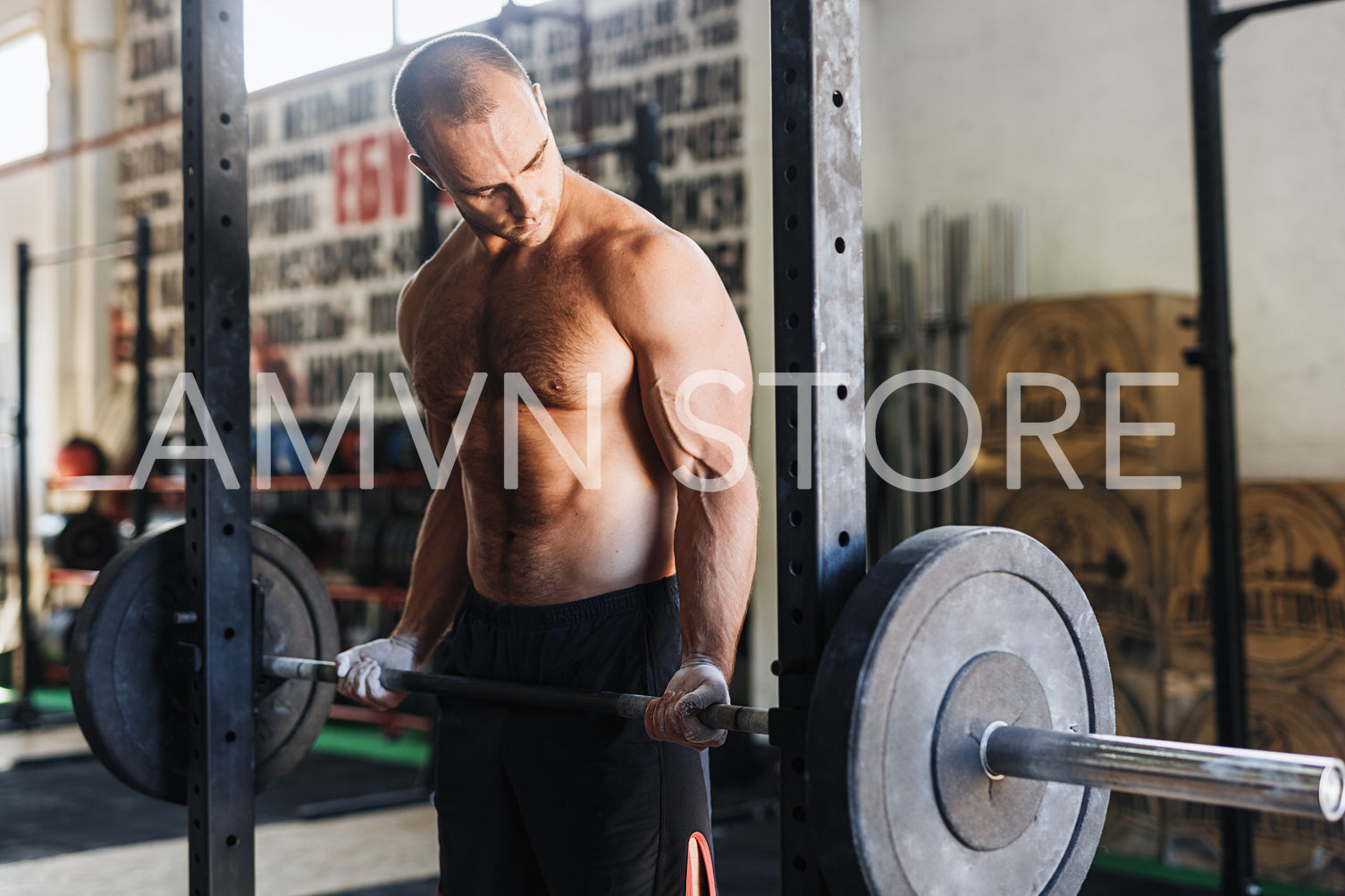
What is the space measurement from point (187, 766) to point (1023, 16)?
13.7 feet

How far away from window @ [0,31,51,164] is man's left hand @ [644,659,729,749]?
8.40 metres

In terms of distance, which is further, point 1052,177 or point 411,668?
point 1052,177

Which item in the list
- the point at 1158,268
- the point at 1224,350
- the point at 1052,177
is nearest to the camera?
the point at 1224,350

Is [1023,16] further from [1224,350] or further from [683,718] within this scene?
[683,718]

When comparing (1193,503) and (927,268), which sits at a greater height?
(927,268)

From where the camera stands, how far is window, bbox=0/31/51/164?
8.52 meters

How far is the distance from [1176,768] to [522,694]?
0.78 metres

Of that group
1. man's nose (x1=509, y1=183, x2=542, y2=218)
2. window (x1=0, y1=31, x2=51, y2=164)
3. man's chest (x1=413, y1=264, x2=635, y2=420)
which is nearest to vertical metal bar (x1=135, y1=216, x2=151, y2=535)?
window (x1=0, y1=31, x2=51, y2=164)

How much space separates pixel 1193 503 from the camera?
3879 millimetres

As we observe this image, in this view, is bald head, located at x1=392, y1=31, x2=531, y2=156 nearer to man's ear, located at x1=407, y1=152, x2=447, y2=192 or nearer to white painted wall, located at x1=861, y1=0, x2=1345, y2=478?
man's ear, located at x1=407, y1=152, x2=447, y2=192

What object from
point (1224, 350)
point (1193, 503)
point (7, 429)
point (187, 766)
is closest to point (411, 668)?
point (187, 766)

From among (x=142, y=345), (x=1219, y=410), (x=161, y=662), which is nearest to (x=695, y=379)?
(x=161, y=662)

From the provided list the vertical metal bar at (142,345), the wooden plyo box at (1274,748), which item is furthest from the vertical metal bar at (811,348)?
the vertical metal bar at (142,345)

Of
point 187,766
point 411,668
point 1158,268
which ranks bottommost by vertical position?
point 187,766
